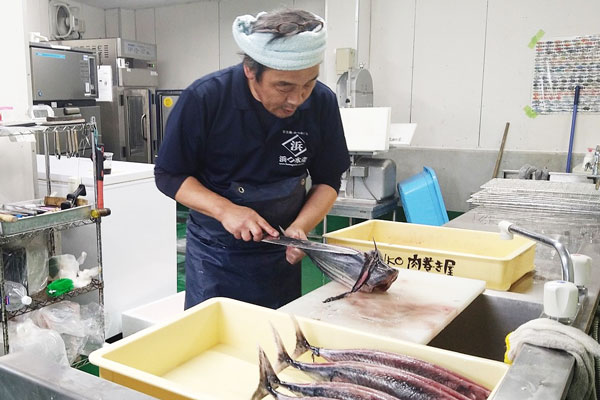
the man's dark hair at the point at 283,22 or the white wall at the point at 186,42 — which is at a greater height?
the white wall at the point at 186,42

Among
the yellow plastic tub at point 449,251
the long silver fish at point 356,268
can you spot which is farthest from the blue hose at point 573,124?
the long silver fish at point 356,268

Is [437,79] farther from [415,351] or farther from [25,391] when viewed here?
[25,391]

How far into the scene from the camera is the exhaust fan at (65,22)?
6909 mm

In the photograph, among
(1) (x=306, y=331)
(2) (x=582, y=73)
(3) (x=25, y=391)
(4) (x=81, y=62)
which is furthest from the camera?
(2) (x=582, y=73)

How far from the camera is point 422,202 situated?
379 cm

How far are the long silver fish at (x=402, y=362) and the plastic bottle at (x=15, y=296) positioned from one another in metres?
2.25

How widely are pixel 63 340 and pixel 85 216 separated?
0.76m

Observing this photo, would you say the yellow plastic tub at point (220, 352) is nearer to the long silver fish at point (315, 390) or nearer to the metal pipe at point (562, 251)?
the long silver fish at point (315, 390)

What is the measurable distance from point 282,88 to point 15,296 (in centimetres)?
213

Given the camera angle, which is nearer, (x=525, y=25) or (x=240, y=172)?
(x=240, y=172)

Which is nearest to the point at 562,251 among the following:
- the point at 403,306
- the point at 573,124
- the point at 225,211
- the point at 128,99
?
the point at 403,306

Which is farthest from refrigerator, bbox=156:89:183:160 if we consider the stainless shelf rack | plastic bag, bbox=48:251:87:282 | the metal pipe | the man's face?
the metal pipe

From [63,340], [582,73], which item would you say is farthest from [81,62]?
[582,73]

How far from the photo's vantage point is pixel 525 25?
5605mm
